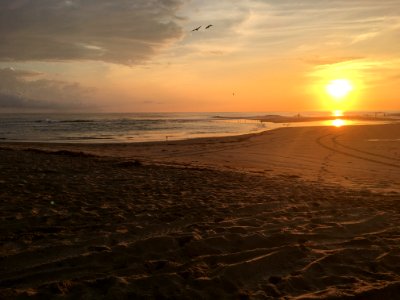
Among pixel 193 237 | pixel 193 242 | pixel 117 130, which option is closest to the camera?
pixel 193 242

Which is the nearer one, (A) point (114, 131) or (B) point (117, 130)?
(A) point (114, 131)

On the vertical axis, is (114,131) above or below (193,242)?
above

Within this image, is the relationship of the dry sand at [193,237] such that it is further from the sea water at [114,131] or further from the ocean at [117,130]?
the sea water at [114,131]

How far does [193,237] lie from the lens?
5.17 metres

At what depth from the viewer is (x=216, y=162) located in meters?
15.5

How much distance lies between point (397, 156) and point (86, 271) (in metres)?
16.4

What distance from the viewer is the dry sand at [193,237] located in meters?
3.82

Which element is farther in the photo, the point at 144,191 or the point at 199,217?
the point at 144,191

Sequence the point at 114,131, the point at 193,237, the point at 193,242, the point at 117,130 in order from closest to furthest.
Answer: the point at 193,242 < the point at 193,237 < the point at 114,131 < the point at 117,130

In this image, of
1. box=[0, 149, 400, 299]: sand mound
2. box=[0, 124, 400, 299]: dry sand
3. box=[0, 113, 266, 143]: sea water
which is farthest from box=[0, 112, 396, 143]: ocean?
box=[0, 149, 400, 299]: sand mound

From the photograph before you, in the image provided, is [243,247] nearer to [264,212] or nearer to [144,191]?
[264,212]

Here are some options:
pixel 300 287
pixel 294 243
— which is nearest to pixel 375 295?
pixel 300 287

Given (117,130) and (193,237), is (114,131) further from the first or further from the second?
(193,237)

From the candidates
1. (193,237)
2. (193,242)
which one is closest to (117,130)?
(193,237)
